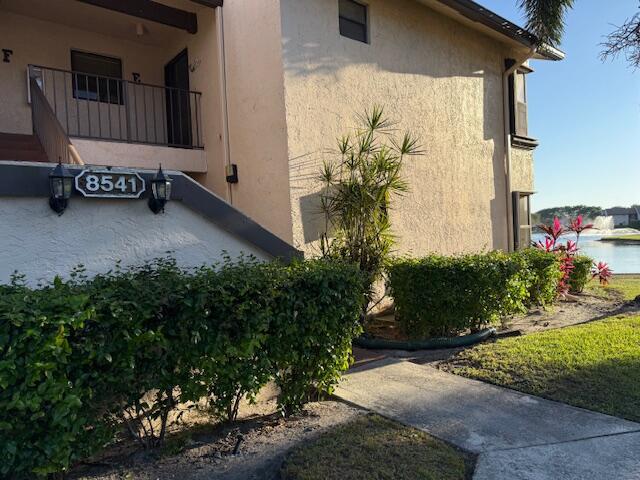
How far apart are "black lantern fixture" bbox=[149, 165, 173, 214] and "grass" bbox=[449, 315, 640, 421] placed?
376cm

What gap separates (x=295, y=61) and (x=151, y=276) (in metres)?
4.76

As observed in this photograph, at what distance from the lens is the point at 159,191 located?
4211mm

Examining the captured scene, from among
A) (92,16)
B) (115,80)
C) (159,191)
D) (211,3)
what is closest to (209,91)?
(211,3)

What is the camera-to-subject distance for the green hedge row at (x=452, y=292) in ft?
22.0

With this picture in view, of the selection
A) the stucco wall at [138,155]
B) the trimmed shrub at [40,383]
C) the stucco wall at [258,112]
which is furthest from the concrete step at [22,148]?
the trimmed shrub at [40,383]

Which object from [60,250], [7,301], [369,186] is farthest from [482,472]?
[369,186]

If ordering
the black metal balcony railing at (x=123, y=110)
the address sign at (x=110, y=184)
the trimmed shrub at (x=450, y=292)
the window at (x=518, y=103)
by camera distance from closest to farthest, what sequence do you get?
the address sign at (x=110, y=184) → the trimmed shrub at (x=450, y=292) → the black metal balcony railing at (x=123, y=110) → the window at (x=518, y=103)

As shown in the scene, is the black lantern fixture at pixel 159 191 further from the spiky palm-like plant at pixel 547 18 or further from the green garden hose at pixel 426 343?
the spiky palm-like plant at pixel 547 18

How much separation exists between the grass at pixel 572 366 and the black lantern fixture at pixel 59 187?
4434 millimetres

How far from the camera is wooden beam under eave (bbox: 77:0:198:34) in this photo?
761cm

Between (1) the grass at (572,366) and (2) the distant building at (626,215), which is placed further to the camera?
(2) the distant building at (626,215)

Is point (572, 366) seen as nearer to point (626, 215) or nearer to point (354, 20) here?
point (354, 20)

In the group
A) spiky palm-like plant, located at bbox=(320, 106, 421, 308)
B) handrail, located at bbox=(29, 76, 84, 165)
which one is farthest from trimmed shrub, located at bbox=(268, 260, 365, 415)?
handrail, located at bbox=(29, 76, 84, 165)

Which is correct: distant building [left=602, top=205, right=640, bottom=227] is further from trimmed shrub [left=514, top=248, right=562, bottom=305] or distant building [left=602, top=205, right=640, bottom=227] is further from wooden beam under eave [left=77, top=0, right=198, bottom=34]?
wooden beam under eave [left=77, top=0, right=198, bottom=34]
